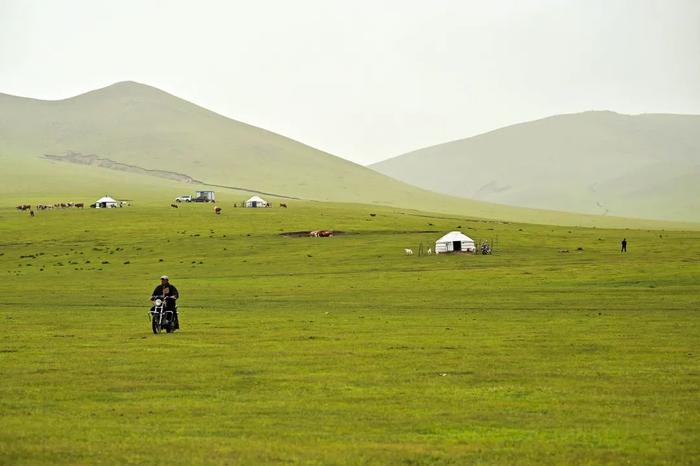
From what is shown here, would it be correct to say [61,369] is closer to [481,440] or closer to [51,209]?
[481,440]

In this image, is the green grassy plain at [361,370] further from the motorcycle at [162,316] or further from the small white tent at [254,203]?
the small white tent at [254,203]

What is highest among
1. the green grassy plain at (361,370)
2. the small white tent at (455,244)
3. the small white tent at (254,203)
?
the small white tent at (254,203)

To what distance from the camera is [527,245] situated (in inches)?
3740

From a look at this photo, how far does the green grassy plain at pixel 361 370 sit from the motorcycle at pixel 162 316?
1.22ft

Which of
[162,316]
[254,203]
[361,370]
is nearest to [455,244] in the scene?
[162,316]

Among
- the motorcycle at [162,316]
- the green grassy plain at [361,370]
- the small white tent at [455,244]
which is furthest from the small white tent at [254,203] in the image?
the motorcycle at [162,316]

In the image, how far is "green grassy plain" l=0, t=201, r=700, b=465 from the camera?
14828mm

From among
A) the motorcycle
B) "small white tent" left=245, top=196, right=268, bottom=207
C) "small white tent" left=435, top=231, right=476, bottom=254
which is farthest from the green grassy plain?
"small white tent" left=245, top=196, right=268, bottom=207

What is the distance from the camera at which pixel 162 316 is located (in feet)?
106

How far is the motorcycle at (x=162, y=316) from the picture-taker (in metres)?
32.3

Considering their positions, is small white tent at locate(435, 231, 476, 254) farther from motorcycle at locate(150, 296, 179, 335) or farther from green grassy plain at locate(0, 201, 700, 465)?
motorcycle at locate(150, 296, 179, 335)

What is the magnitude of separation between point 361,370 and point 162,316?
1107 centimetres

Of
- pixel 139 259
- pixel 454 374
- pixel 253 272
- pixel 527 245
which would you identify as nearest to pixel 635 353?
pixel 454 374

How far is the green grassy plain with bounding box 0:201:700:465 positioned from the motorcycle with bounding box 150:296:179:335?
0.37m
